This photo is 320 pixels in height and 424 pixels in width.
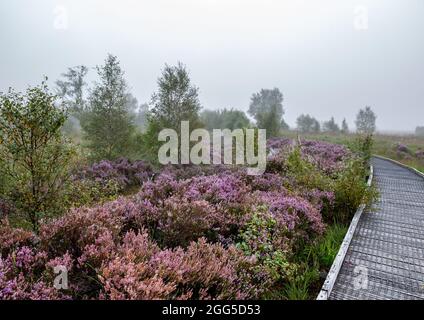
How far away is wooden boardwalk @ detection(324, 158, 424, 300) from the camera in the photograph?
158 inches

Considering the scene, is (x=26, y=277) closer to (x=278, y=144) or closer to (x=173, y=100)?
(x=173, y=100)

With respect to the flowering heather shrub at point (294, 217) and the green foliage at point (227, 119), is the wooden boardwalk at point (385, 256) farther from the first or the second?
the green foliage at point (227, 119)

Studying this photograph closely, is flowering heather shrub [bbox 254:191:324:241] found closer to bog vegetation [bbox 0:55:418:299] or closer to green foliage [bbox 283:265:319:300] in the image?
bog vegetation [bbox 0:55:418:299]

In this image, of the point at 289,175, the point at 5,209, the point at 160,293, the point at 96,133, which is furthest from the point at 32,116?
the point at 96,133

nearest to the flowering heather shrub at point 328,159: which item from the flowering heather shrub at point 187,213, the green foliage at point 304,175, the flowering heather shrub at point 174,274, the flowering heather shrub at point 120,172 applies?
the green foliage at point 304,175

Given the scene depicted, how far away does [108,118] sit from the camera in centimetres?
1516

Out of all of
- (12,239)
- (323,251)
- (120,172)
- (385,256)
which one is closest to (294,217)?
(323,251)

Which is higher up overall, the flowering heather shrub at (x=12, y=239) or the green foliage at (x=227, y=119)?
the green foliage at (x=227, y=119)

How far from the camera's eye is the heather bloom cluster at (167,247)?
2.98m

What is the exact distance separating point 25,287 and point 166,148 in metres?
13.2

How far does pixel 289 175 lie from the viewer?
928 cm

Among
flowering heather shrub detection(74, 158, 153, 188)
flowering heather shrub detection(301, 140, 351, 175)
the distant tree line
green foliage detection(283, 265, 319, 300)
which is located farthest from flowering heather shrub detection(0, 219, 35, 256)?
the distant tree line

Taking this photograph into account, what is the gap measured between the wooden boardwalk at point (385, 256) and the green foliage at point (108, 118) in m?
13.3
